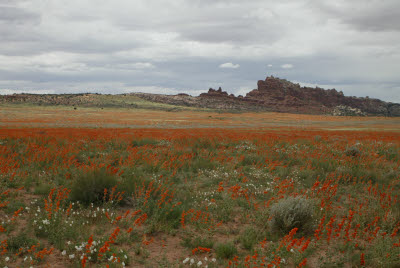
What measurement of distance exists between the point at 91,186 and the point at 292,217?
500 cm

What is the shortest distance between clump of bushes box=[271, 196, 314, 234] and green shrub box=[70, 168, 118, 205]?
433 centimetres

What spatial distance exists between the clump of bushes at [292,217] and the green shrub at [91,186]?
171 inches

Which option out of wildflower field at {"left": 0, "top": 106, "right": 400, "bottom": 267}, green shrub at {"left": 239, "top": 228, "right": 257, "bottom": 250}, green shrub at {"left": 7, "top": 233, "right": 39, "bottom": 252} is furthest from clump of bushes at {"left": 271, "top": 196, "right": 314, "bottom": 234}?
green shrub at {"left": 7, "top": 233, "right": 39, "bottom": 252}

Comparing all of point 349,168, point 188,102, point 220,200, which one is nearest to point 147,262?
point 220,200

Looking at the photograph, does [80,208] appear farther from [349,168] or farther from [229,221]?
[349,168]

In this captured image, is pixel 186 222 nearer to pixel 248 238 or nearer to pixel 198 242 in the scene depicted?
pixel 198 242

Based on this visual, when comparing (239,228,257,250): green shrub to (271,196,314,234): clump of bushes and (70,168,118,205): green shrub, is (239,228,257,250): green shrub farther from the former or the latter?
(70,168,118,205): green shrub

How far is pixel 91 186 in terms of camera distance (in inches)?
272

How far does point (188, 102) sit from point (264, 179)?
14331cm

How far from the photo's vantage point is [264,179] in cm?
984

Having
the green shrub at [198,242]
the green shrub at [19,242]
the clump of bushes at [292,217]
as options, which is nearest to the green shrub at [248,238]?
the clump of bushes at [292,217]

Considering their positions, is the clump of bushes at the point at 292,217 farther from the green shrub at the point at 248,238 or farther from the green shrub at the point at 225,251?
the green shrub at the point at 225,251

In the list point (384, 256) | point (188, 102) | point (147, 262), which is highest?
point (188, 102)

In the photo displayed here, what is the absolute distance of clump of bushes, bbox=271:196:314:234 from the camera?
575 cm
